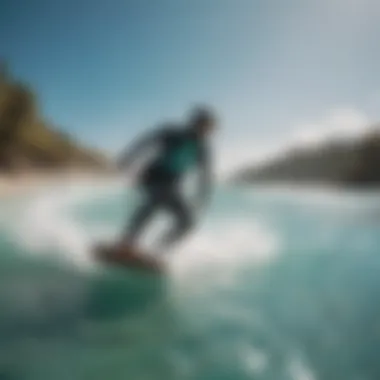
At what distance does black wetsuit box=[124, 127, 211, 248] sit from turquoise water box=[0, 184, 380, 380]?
0.11 ft

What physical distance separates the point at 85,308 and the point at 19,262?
0.60ft

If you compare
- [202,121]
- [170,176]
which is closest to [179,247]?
[170,176]

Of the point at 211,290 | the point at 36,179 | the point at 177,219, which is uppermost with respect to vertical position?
the point at 36,179

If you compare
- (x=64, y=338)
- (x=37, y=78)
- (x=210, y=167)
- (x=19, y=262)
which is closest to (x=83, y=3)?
(x=37, y=78)

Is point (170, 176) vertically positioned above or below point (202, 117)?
below

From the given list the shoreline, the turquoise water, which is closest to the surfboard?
the turquoise water

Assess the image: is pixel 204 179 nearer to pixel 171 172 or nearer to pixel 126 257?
pixel 171 172

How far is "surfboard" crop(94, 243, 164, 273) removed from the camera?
1.54 meters

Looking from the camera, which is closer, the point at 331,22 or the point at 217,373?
the point at 217,373

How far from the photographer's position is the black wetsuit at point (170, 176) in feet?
5.07

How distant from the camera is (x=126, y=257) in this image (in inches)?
60.7

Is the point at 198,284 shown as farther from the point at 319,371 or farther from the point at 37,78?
the point at 37,78

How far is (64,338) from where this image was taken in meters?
1.51

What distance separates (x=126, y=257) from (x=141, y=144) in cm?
26
